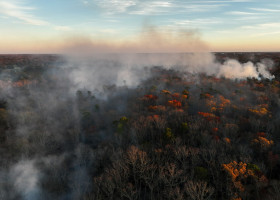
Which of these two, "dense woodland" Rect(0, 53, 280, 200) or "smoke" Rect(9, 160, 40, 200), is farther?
"smoke" Rect(9, 160, 40, 200)

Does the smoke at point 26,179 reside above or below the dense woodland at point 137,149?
below

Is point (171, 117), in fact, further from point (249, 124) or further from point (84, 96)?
point (84, 96)

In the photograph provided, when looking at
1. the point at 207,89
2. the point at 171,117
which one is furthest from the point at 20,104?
the point at 207,89

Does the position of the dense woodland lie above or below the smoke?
above

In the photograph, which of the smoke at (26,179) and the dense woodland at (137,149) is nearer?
the dense woodland at (137,149)

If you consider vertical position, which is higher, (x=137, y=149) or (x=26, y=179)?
(x=137, y=149)

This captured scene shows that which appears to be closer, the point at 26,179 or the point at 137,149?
the point at 26,179

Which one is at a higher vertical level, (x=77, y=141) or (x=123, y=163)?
(x=123, y=163)

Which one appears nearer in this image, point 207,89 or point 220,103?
point 220,103
